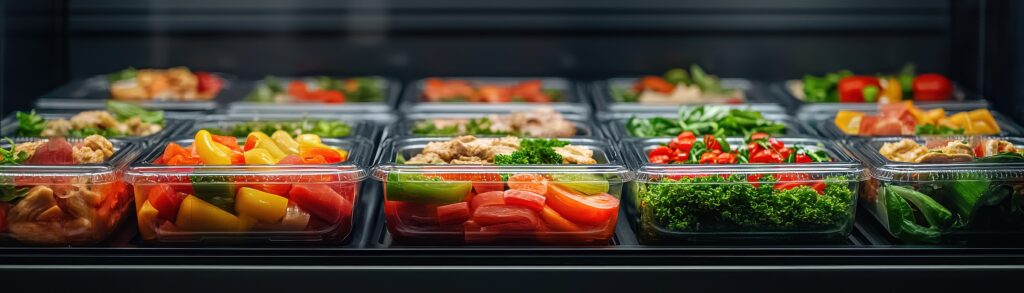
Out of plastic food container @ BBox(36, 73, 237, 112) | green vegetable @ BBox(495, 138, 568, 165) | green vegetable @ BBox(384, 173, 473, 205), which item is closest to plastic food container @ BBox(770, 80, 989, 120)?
green vegetable @ BBox(495, 138, 568, 165)

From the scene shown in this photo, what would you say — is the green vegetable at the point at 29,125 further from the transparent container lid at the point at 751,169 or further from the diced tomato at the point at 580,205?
the transparent container lid at the point at 751,169

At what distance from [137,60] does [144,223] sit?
6.47 feet

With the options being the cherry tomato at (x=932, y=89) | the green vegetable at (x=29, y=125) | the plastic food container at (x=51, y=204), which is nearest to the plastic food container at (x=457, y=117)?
the plastic food container at (x=51, y=204)

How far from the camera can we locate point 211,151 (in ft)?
9.78

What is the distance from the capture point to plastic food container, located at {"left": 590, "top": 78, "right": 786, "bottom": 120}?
413 cm

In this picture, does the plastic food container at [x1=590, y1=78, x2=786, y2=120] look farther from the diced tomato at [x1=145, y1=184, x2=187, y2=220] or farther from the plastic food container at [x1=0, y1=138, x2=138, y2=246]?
the plastic food container at [x1=0, y1=138, x2=138, y2=246]

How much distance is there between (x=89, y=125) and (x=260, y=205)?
1153 millimetres

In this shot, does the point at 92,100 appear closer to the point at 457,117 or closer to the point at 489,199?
the point at 457,117

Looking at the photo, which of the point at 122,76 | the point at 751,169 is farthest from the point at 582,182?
the point at 122,76

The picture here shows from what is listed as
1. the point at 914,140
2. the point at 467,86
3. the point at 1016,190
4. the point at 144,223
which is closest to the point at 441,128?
the point at 467,86

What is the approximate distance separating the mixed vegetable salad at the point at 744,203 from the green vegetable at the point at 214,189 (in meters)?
1.10

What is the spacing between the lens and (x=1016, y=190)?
2912mm

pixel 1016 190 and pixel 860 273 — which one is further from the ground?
pixel 1016 190

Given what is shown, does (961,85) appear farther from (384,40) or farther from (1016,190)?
(384,40)
